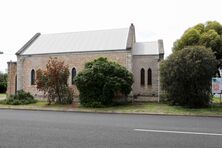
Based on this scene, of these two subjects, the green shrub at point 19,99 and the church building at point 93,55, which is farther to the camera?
the church building at point 93,55

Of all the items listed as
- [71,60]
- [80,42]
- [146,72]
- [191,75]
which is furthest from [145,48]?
[191,75]

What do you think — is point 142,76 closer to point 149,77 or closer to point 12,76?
point 149,77

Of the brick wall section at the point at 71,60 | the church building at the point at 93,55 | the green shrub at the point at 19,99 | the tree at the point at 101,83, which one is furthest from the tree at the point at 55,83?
the brick wall section at the point at 71,60

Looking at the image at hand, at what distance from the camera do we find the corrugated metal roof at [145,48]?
2723 centimetres

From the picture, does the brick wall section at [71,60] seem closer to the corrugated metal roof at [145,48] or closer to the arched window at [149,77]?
the corrugated metal roof at [145,48]

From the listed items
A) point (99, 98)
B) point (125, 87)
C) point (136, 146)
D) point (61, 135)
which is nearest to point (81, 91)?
point (99, 98)

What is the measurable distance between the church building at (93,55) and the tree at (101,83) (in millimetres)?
4271

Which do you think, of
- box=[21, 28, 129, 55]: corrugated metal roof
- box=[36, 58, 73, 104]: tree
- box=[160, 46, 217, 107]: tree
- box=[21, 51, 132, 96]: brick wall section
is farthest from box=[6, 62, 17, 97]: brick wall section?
box=[160, 46, 217, 107]: tree

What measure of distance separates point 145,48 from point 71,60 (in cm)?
817

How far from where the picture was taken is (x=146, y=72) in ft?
88.8

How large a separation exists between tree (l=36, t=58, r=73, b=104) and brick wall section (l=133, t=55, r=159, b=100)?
725 centimetres

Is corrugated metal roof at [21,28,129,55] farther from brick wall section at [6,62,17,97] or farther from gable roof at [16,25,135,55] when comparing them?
brick wall section at [6,62,17,97]

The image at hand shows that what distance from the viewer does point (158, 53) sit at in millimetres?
26594

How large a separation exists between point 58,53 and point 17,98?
21.9 ft
